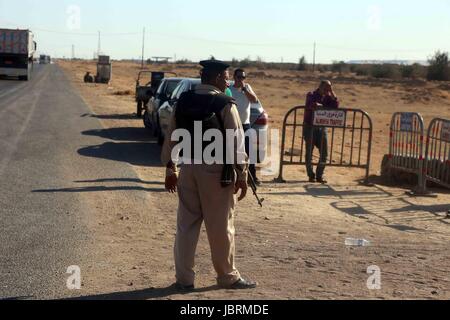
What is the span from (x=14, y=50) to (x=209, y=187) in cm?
4682

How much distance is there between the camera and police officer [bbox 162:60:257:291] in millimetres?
5602

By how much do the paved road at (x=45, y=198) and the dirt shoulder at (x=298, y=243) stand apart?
12.0 inches

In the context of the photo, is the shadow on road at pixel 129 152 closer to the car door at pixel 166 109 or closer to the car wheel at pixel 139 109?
the car door at pixel 166 109

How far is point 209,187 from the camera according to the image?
5.64 meters

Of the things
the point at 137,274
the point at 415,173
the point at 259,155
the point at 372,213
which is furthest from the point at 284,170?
the point at 137,274

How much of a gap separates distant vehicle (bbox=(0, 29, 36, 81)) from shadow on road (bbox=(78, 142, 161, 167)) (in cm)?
3544

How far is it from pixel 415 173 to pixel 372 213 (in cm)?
311

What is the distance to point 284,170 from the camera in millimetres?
13516

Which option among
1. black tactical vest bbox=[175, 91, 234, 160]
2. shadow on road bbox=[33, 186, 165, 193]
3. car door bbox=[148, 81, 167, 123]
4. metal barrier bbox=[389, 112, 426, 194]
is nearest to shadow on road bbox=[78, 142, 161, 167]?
car door bbox=[148, 81, 167, 123]

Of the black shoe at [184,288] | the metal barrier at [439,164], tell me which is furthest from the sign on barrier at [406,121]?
the black shoe at [184,288]

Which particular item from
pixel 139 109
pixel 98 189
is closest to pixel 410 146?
pixel 98 189

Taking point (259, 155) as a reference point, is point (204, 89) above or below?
above

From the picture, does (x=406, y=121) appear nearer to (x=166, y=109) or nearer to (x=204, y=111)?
(x=166, y=109)

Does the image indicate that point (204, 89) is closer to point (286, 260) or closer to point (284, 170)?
point (286, 260)
